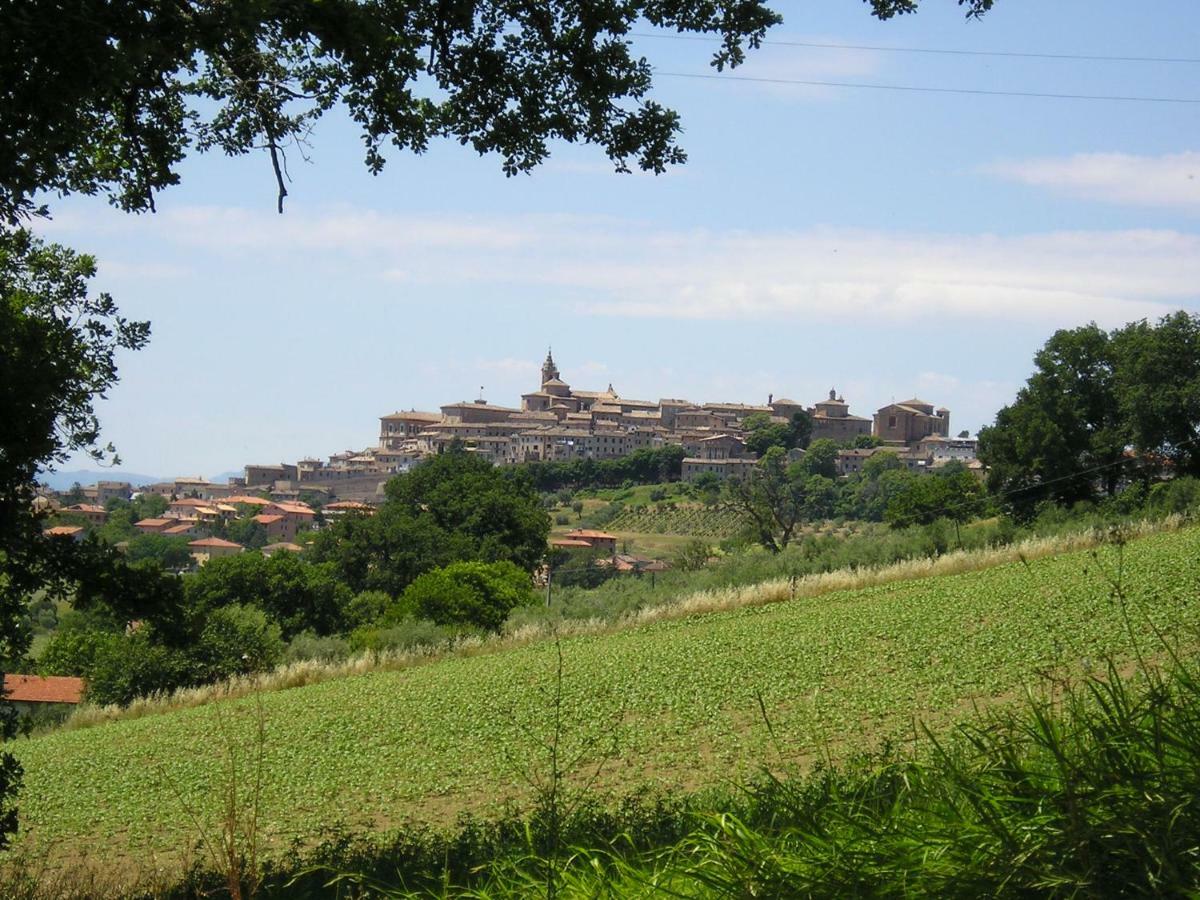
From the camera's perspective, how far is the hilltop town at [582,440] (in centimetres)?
16588

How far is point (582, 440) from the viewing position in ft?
562

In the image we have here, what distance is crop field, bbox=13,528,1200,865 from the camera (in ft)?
36.5

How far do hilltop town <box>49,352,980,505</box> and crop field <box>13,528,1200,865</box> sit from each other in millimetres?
130173

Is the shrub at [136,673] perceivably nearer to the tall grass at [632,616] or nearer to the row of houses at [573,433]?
the tall grass at [632,616]

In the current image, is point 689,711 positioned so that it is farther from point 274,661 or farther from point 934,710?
point 274,661

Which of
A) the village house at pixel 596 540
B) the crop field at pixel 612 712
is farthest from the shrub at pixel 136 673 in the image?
the village house at pixel 596 540

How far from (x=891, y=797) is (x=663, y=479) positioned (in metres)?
141

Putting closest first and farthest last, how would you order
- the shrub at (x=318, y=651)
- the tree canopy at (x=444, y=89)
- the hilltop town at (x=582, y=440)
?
the tree canopy at (x=444, y=89) → the shrub at (x=318, y=651) → the hilltop town at (x=582, y=440)

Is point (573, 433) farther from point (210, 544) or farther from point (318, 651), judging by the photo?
point (318, 651)

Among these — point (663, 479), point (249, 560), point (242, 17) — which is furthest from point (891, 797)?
point (663, 479)

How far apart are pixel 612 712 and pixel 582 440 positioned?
156 metres

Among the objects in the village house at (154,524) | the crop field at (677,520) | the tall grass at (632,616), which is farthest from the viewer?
the village house at (154,524)

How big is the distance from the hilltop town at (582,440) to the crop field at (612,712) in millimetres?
130173

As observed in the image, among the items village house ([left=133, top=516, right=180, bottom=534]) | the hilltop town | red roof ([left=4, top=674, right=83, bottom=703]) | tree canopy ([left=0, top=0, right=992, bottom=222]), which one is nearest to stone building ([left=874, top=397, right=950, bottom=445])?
the hilltop town
